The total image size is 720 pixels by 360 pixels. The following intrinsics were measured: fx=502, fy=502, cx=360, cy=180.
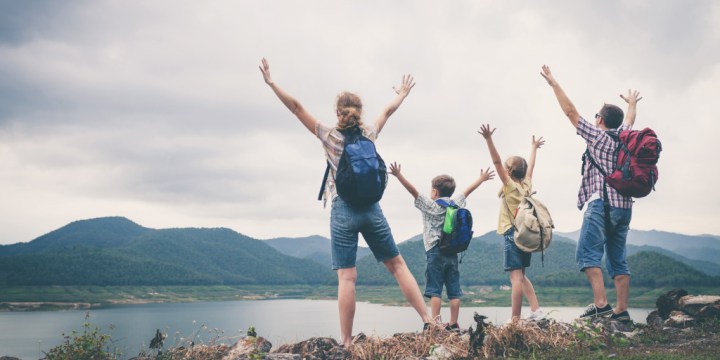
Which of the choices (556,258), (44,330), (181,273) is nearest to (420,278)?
(556,258)

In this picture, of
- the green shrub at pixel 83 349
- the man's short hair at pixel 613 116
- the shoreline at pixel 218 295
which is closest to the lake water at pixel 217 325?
the green shrub at pixel 83 349

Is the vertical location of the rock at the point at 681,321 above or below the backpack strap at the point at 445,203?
below

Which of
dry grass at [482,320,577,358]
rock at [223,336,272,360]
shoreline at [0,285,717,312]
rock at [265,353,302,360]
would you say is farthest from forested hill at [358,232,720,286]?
rock at [265,353,302,360]

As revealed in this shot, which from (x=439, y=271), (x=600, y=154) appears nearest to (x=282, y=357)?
(x=439, y=271)

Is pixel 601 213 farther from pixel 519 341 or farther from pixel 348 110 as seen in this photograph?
pixel 348 110

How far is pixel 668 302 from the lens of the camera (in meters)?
7.45

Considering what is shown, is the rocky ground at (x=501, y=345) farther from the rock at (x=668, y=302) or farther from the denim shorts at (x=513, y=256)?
the rock at (x=668, y=302)

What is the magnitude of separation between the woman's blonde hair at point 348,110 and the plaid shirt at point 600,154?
301cm

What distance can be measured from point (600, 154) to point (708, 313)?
2.62m

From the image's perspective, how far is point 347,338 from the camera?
15.8 ft

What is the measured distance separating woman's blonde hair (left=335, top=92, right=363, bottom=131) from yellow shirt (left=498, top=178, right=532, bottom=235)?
2.56m

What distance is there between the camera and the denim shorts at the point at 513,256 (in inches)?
248

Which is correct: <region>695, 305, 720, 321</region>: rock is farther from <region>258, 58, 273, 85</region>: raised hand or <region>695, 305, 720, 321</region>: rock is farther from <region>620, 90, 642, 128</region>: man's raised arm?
<region>258, 58, 273, 85</region>: raised hand

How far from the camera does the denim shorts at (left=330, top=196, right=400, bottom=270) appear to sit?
481cm
